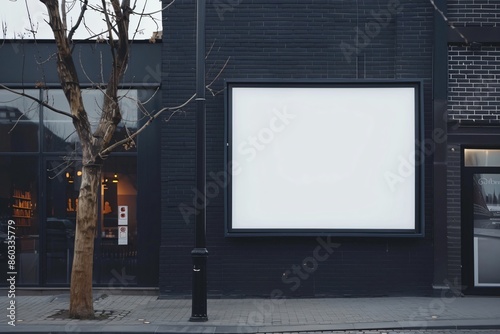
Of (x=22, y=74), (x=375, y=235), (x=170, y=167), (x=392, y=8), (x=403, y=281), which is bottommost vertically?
(x=403, y=281)

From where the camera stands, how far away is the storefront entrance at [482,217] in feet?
43.5

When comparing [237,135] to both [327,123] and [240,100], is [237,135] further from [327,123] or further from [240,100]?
[327,123]

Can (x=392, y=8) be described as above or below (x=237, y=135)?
above

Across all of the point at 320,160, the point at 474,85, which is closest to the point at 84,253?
the point at 320,160

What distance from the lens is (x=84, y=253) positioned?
11016mm

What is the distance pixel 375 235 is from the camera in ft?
42.8

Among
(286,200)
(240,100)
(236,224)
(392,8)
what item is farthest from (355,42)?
(236,224)

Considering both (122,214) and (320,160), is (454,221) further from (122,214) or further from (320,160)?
(122,214)

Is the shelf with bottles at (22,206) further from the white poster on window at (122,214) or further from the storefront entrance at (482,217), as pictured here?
the storefront entrance at (482,217)

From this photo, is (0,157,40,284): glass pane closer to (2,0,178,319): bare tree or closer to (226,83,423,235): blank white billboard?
(2,0,178,319): bare tree

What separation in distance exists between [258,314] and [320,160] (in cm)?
333

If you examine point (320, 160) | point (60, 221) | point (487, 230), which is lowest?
point (487, 230)

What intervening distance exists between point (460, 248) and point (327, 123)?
138 inches

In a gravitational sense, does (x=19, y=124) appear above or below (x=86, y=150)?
above
